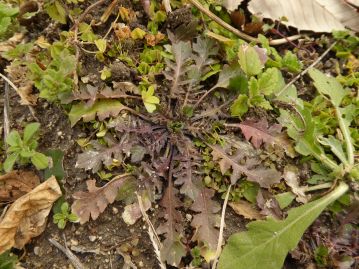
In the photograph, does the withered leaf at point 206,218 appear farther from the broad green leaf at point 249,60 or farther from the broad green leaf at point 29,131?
the broad green leaf at point 29,131

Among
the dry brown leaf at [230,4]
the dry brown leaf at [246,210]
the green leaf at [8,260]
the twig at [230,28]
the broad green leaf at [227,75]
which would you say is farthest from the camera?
the dry brown leaf at [230,4]

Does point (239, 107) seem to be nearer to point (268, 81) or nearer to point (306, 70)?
point (268, 81)

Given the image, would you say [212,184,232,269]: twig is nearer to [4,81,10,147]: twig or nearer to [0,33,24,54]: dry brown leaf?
[4,81,10,147]: twig

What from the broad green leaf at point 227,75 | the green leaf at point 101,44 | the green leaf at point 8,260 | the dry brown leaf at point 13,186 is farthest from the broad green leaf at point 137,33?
the green leaf at point 8,260

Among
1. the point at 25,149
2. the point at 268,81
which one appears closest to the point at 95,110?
the point at 25,149

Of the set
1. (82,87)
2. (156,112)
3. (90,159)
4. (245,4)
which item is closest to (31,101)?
(82,87)

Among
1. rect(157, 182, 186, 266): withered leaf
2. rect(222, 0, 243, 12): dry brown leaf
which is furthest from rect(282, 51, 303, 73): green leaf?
rect(157, 182, 186, 266): withered leaf
